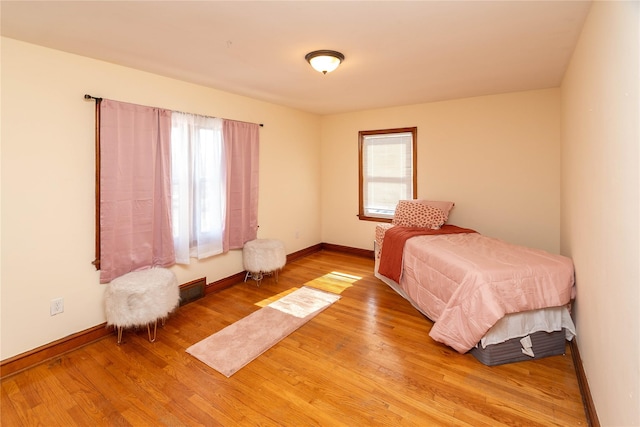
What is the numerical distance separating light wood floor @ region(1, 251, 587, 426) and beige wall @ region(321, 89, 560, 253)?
1952 millimetres

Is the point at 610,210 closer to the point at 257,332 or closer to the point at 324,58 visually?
the point at 324,58

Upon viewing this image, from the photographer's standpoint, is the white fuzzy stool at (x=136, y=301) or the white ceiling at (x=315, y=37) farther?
the white fuzzy stool at (x=136, y=301)

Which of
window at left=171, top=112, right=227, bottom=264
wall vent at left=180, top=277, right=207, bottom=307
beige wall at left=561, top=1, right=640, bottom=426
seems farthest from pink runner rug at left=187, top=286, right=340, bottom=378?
beige wall at left=561, top=1, right=640, bottom=426

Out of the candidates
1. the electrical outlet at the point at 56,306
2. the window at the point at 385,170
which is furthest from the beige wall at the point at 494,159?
the electrical outlet at the point at 56,306

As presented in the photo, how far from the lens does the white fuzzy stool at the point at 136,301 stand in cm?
246

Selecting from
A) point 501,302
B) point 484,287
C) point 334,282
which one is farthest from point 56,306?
point 501,302

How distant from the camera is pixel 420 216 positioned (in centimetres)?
388

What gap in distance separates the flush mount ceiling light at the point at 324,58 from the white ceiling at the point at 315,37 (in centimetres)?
7

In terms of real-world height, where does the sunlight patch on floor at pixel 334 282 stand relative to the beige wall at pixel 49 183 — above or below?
below

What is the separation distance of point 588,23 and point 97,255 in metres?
3.96

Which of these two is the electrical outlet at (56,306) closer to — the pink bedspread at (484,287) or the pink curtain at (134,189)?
the pink curtain at (134,189)

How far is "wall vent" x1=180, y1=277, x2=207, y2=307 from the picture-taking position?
3.32m

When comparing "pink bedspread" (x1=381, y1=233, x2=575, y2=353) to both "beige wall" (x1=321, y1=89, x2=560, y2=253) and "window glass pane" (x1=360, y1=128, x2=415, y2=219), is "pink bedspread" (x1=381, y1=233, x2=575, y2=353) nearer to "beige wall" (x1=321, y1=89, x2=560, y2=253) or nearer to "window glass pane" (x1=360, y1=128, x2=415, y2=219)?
"beige wall" (x1=321, y1=89, x2=560, y2=253)

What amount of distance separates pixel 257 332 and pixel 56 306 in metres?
1.59
